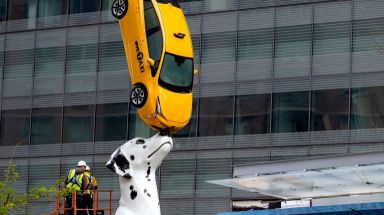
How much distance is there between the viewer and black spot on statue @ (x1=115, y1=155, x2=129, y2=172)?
20.4 meters

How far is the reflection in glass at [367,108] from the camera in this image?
42938 mm

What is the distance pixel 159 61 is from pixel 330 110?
24424 mm

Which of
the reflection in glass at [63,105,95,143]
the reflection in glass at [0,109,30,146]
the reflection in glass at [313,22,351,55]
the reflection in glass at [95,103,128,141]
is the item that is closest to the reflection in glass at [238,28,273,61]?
the reflection in glass at [313,22,351,55]

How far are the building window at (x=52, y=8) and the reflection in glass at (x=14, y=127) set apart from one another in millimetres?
4227

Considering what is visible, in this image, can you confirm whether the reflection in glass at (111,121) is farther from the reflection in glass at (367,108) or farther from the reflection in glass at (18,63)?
the reflection in glass at (367,108)

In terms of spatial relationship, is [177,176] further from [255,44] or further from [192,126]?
[255,44]

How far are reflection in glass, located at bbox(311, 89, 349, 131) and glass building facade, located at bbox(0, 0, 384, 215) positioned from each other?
4 cm

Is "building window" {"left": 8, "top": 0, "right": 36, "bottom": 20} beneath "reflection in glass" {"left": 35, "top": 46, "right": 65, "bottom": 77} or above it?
above

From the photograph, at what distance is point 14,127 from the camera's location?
50.8m

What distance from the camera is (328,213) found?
74.4ft

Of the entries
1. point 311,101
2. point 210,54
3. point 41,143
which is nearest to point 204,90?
point 210,54

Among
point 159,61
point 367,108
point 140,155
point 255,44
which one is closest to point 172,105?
point 159,61

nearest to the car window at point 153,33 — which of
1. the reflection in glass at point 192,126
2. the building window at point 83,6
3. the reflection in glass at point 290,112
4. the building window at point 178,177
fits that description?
the reflection in glass at point 290,112

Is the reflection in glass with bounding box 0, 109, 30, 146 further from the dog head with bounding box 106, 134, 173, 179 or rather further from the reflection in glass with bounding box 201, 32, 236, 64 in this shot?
the dog head with bounding box 106, 134, 173, 179
